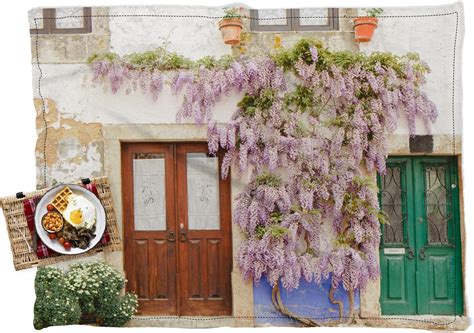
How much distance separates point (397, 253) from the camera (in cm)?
654

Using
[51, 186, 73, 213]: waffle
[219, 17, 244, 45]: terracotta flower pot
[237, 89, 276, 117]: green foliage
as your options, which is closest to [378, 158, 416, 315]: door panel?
[237, 89, 276, 117]: green foliage

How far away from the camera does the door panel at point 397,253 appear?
6520mm

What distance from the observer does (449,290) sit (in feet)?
21.1

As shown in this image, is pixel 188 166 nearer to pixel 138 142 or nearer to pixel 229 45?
pixel 138 142

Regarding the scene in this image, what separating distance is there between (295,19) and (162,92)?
1.34 meters

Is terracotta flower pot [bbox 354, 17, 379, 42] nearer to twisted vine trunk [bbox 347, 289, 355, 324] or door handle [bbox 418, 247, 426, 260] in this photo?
door handle [bbox 418, 247, 426, 260]

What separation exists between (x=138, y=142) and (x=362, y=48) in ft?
7.13

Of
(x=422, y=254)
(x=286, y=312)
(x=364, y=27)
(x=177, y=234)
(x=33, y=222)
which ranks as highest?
(x=364, y=27)

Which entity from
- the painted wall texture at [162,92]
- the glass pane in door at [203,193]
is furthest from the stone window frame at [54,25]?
the glass pane in door at [203,193]

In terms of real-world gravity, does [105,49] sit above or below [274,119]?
above

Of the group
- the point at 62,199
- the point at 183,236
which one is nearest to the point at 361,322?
the point at 183,236

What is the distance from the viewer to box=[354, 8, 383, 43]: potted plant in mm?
6336

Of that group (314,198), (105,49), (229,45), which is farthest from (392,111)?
(105,49)

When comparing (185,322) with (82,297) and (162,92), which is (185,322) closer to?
(82,297)
